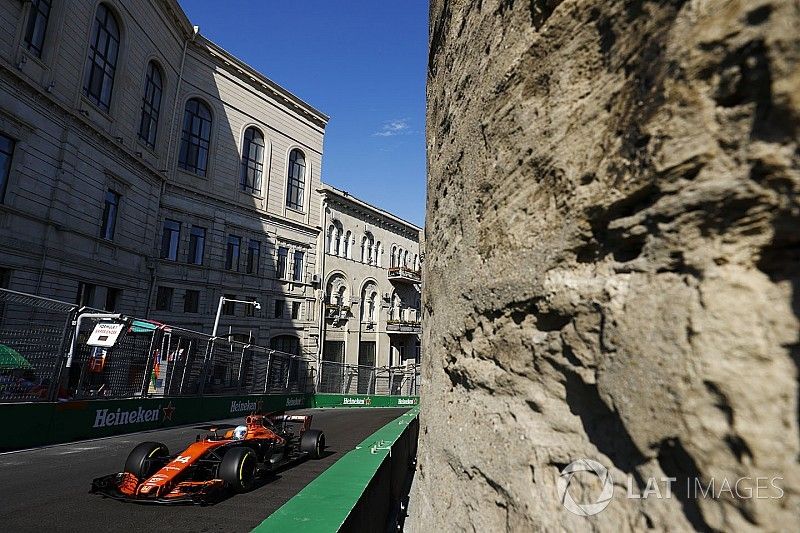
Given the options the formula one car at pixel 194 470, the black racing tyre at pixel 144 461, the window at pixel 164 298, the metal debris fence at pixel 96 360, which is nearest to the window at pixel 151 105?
the window at pixel 164 298

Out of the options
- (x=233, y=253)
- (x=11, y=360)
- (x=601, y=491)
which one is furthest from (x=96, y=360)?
(x=233, y=253)

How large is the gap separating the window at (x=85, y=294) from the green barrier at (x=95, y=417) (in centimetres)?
886

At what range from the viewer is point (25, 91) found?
51.0 feet

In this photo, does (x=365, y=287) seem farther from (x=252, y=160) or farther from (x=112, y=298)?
(x=112, y=298)

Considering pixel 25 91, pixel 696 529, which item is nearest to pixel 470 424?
pixel 696 529

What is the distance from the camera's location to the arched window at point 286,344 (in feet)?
94.1

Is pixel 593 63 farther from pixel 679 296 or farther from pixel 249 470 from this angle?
pixel 249 470

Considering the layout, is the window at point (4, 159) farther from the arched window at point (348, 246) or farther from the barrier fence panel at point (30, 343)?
the arched window at point (348, 246)

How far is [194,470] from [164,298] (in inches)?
816

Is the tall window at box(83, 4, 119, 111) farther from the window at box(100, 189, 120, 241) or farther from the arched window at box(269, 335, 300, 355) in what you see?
the arched window at box(269, 335, 300, 355)

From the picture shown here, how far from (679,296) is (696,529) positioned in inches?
24.2

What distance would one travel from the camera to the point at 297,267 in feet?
102

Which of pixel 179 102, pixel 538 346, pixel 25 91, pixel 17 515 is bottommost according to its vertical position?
pixel 17 515

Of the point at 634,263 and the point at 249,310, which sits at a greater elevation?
the point at 249,310
